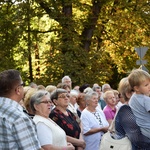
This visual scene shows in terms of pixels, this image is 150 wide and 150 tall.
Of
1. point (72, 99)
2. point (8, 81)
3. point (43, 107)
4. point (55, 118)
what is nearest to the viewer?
point (8, 81)

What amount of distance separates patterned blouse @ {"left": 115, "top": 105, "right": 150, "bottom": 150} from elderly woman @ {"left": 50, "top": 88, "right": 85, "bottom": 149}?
1.94 meters

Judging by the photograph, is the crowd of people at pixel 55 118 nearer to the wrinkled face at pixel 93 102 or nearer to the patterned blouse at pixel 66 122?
the patterned blouse at pixel 66 122

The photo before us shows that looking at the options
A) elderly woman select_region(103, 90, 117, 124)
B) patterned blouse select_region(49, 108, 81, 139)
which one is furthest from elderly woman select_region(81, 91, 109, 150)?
patterned blouse select_region(49, 108, 81, 139)

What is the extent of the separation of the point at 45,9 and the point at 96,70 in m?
3.70

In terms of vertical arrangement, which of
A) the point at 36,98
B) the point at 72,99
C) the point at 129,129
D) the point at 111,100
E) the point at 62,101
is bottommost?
the point at 111,100

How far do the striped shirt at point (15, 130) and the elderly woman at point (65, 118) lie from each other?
325 centimetres

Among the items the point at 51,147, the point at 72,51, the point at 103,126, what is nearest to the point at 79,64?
the point at 72,51

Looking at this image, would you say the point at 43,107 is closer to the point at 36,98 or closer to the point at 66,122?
the point at 36,98

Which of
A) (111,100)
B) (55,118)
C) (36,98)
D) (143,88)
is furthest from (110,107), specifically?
(143,88)

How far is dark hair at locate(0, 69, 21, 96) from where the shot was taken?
4.55 metres

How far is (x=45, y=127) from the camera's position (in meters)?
6.33

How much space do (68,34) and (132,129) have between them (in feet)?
56.8

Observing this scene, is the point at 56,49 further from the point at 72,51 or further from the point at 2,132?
the point at 2,132

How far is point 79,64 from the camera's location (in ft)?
75.7
